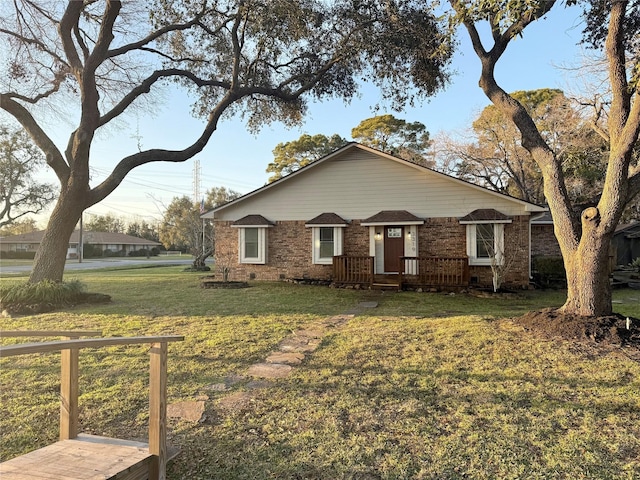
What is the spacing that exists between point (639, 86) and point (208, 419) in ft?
23.1

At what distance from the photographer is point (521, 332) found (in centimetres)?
630

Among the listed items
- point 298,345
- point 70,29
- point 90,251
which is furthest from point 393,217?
point 90,251

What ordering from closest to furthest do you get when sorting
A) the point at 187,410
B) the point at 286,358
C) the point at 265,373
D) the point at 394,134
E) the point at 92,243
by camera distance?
the point at 187,410
the point at 265,373
the point at 286,358
the point at 394,134
the point at 92,243

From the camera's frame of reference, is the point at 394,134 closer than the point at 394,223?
No

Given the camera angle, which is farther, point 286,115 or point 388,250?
point 286,115

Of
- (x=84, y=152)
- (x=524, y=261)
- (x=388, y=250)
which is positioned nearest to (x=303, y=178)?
(x=388, y=250)

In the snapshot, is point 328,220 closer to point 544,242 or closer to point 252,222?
point 252,222

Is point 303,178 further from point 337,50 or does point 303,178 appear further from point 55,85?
point 55,85

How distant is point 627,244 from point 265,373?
27.0m

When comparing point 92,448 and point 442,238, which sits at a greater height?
point 442,238

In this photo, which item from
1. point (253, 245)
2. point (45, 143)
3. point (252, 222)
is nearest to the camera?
point (45, 143)

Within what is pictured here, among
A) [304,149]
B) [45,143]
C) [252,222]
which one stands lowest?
[252,222]

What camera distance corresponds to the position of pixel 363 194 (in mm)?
14445

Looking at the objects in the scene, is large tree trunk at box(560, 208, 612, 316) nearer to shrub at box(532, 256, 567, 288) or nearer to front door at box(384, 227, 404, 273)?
front door at box(384, 227, 404, 273)
